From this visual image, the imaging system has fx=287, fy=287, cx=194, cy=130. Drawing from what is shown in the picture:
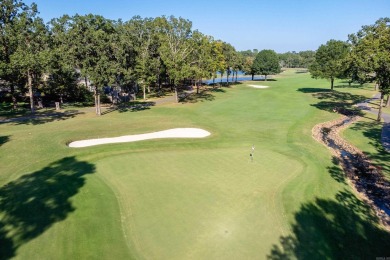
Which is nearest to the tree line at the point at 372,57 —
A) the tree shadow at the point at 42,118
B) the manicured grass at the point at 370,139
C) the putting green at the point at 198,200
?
the manicured grass at the point at 370,139

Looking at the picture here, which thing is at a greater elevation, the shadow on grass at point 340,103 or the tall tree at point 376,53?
the tall tree at point 376,53

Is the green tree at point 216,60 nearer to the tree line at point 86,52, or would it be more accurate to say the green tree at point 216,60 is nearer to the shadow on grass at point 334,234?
the tree line at point 86,52

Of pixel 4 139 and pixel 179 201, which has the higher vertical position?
pixel 4 139

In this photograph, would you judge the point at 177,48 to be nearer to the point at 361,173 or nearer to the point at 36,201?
the point at 361,173

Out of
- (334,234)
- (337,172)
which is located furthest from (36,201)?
(337,172)

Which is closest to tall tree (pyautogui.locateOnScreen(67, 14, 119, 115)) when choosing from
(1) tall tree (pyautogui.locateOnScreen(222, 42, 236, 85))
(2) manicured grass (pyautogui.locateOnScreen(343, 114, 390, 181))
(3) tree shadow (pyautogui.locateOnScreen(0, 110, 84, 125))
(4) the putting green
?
(3) tree shadow (pyautogui.locateOnScreen(0, 110, 84, 125))

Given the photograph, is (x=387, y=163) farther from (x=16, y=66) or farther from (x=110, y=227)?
(x=16, y=66)

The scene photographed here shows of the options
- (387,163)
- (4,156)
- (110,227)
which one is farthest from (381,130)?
(4,156)
